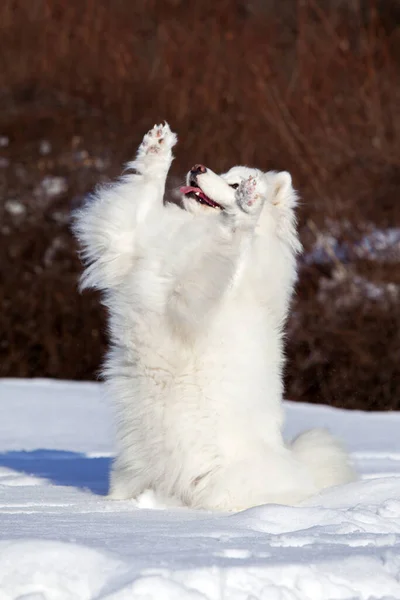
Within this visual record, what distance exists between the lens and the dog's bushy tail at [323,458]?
4879mm

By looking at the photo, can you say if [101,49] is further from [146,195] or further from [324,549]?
[324,549]

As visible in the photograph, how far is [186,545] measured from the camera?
3398 mm

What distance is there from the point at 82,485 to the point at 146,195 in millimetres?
1511

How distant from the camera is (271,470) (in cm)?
452

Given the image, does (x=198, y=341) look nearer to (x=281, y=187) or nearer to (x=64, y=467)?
(x=281, y=187)

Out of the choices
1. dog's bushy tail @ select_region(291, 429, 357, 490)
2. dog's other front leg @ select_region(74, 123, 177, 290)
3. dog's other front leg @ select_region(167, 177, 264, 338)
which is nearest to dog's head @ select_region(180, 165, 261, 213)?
dog's other front leg @ select_region(74, 123, 177, 290)

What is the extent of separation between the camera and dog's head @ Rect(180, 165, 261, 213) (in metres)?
4.89

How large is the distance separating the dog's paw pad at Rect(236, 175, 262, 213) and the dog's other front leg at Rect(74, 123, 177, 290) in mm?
542

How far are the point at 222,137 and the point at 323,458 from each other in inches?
365

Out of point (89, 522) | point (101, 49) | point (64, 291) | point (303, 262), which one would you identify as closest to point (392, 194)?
point (303, 262)

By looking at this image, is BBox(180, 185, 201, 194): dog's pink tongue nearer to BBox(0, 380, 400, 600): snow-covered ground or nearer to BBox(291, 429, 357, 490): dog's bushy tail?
BBox(291, 429, 357, 490): dog's bushy tail

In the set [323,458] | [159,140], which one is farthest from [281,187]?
[323,458]

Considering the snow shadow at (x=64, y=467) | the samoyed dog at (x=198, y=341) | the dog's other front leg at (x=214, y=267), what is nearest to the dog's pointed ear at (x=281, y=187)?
the samoyed dog at (x=198, y=341)

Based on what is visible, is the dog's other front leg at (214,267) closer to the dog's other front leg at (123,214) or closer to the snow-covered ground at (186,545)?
the dog's other front leg at (123,214)
